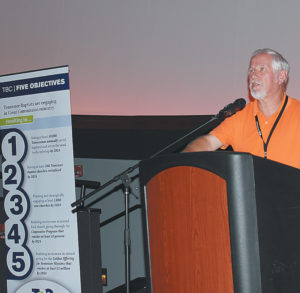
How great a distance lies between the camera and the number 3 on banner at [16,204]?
3.17m

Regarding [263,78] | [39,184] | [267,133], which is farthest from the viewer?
[39,184]

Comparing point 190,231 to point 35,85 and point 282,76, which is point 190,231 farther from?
point 35,85

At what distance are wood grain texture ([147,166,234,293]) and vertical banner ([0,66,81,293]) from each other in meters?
1.58

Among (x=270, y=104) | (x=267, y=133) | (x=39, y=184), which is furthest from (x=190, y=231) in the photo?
(x=39, y=184)

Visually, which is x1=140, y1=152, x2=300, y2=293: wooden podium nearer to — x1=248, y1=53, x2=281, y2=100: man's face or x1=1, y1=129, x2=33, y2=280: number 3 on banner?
x1=248, y1=53, x2=281, y2=100: man's face

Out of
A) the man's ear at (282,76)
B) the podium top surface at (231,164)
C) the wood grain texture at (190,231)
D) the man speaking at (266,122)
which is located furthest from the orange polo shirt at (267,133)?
the wood grain texture at (190,231)

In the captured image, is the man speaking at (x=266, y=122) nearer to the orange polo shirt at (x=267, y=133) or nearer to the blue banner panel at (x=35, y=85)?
the orange polo shirt at (x=267, y=133)

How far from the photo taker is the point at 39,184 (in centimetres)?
314

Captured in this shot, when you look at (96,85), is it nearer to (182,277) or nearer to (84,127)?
(84,127)

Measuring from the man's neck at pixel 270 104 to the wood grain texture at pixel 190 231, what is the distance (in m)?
0.82

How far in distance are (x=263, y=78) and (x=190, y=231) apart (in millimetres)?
958

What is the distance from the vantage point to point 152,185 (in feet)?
5.16

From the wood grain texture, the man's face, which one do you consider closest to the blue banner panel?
the man's face

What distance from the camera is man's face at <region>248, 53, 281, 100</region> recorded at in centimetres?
218
